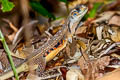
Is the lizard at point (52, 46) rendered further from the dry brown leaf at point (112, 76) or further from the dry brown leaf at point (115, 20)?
the dry brown leaf at point (112, 76)

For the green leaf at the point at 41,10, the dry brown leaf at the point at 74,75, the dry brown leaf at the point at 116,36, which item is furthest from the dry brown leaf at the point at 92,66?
the green leaf at the point at 41,10

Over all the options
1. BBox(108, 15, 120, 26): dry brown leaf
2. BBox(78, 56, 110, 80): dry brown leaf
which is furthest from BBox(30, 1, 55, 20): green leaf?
BBox(78, 56, 110, 80): dry brown leaf

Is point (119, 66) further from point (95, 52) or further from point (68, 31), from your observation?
point (68, 31)

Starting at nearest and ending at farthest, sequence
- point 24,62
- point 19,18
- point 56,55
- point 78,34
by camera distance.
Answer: point 24,62 < point 56,55 < point 78,34 < point 19,18

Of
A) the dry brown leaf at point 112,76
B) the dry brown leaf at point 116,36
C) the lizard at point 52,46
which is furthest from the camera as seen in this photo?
the dry brown leaf at point 116,36

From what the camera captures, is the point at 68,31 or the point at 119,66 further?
the point at 68,31

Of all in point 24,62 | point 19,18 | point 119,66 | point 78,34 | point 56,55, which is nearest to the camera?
point 119,66

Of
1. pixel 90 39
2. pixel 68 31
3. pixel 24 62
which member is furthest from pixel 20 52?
pixel 90 39
